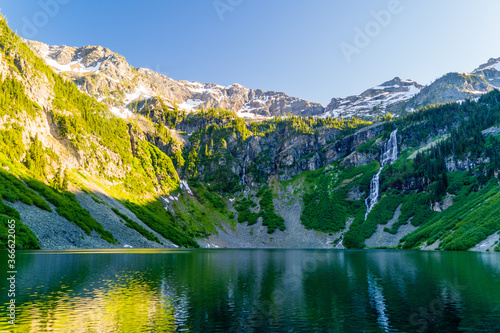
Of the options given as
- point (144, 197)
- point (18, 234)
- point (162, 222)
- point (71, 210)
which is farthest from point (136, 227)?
point (144, 197)

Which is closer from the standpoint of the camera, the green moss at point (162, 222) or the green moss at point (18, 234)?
the green moss at point (18, 234)

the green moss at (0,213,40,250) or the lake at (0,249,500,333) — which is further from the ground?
the green moss at (0,213,40,250)

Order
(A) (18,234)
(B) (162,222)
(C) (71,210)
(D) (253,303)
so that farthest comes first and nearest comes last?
(B) (162,222) < (C) (71,210) < (A) (18,234) < (D) (253,303)

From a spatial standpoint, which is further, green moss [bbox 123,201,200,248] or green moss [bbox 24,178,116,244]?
green moss [bbox 123,201,200,248]

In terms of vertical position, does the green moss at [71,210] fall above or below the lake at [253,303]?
above

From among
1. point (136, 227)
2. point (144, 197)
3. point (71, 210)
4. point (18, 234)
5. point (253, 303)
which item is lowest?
point (253, 303)

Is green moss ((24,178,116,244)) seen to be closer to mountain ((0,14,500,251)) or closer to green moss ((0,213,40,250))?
mountain ((0,14,500,251))

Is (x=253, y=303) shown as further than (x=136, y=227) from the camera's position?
No

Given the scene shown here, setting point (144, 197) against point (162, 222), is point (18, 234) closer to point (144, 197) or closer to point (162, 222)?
point (162, 222)

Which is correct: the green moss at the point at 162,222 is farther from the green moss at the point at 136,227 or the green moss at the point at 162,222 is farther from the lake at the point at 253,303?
the lake at the point at 253,303

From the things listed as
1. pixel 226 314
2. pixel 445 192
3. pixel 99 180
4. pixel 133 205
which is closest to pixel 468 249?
pixel 445 192

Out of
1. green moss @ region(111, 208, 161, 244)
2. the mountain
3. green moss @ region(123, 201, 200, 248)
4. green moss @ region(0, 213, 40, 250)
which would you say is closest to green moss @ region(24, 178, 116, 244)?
the mountain

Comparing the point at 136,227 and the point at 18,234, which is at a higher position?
the point at 18,234

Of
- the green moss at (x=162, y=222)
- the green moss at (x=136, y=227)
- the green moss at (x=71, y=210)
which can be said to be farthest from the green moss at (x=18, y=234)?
the green moss at (x=162, y=222)
